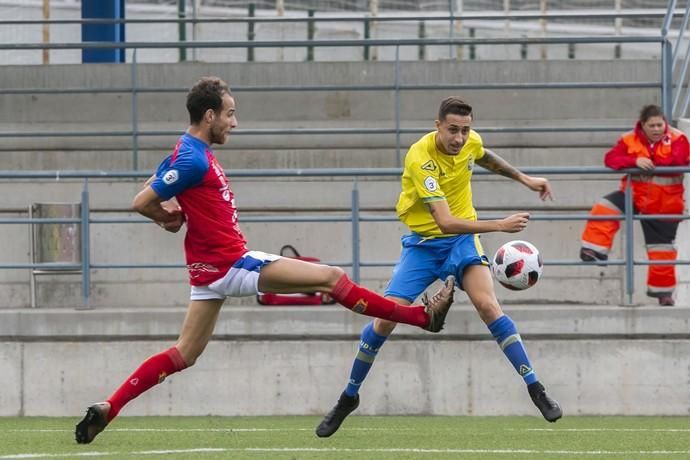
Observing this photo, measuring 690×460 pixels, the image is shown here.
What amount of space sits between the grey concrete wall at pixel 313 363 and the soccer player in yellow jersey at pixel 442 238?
233 cm

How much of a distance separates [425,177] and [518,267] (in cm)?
81

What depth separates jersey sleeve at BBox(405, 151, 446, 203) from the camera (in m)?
8.98

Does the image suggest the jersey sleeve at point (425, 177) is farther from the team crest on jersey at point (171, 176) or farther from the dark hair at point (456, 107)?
the team crest on jersey at point (171, 176)

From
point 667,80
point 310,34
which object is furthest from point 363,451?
point 310,34

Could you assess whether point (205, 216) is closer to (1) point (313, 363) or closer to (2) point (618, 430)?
(2) point (618, 430)

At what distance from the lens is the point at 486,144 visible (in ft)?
51.6

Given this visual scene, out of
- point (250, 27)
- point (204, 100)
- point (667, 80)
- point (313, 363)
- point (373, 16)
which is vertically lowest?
point (313, 363)

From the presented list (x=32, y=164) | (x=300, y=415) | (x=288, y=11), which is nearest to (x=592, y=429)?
(x=300, y=415)

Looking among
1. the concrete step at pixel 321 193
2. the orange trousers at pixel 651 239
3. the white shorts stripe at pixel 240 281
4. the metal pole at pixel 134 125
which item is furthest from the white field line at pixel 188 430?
the metal pole at pixel 134 125

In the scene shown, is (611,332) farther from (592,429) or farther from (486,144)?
(486,144)

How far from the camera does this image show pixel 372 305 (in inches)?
327

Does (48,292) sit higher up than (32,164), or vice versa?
(32,164)

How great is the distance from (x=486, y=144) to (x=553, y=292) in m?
2.33

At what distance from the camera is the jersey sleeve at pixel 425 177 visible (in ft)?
29.5
